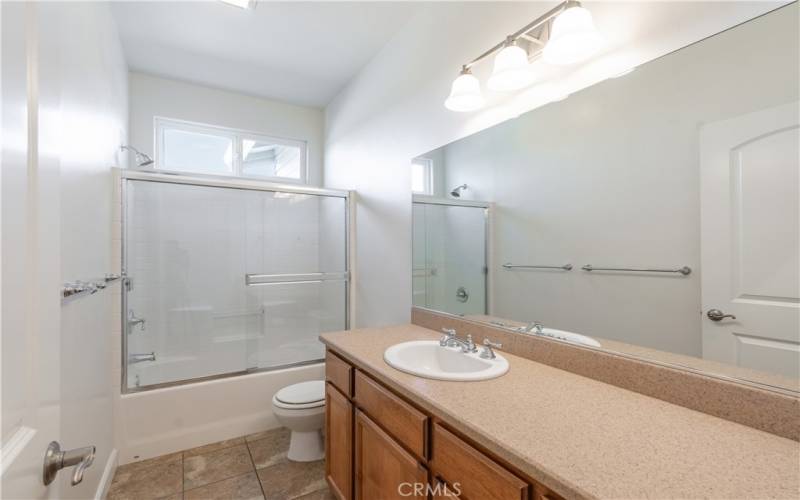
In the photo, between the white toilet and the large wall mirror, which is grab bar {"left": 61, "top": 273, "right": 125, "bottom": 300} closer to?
the white toilet

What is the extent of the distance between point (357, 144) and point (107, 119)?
63.4 inches

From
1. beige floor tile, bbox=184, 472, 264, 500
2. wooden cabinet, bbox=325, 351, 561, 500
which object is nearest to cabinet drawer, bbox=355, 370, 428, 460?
wooden cabinet, bbox=325, 351, 561, 500

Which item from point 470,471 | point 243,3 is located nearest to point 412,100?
point 243,3

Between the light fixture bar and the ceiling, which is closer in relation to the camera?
the light fixture bar

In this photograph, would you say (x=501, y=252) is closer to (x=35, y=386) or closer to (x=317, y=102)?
(x=35, y=386)

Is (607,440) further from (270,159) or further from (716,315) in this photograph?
(270,159)

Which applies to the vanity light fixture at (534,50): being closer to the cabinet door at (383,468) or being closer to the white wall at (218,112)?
the cabinet door at (383,468)

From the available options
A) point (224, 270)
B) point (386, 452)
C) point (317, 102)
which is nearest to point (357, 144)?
point (317, 102)

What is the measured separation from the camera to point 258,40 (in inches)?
96.5

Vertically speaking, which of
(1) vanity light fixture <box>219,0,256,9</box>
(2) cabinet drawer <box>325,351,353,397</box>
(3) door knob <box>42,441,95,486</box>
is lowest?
(2) cabinet drawer <box>325,351,353,397</box>

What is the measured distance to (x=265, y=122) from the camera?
3.47m

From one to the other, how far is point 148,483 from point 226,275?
1388 millimetres

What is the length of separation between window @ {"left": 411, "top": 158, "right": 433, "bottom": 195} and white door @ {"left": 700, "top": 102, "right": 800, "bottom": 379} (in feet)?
4.19

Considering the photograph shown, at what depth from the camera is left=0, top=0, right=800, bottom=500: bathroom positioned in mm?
734
